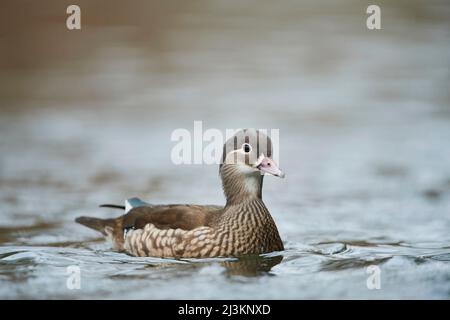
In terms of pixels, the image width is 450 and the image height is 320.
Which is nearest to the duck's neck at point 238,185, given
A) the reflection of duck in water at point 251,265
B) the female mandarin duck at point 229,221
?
the female mandarin duck at point 229,221

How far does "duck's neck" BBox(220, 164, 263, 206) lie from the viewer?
23.6 feet

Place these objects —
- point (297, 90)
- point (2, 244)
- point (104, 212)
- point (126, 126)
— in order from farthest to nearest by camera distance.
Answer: point (297, 90), point (126, 126), point (104, 212), point (2, 244)

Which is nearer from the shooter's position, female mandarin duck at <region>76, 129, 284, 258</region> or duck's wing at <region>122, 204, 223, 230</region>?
female mandarin duck at <region>76, 129, 284, 258</region>

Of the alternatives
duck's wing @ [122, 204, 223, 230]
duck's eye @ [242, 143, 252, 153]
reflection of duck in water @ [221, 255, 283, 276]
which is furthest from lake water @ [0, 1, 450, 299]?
duck's eye @ [242, 143, 252, 153]

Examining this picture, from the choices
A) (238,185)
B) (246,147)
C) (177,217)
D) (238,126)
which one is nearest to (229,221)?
(238,185)

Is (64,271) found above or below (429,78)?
below

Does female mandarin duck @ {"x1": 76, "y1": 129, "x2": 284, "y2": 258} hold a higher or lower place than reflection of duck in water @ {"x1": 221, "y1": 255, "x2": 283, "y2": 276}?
higher

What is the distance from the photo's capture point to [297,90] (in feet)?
42.5

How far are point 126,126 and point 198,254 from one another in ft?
15.2

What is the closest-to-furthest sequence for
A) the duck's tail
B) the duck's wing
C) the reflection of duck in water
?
the reflection of duck in water → the duck's wing → the duck's tail

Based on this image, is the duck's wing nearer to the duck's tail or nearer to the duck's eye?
the duck's tail

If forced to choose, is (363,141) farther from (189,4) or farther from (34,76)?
(189,4)

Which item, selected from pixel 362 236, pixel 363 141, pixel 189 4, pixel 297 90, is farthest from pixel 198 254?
pixel 189 4

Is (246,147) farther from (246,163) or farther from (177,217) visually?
(177,217)
